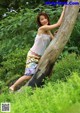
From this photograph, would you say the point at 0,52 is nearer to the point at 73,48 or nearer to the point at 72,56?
the point at 73,48

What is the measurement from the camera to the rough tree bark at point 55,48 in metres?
7.27

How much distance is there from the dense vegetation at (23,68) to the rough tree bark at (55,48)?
21cm

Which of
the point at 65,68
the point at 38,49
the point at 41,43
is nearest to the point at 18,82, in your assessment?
the point at 38,49

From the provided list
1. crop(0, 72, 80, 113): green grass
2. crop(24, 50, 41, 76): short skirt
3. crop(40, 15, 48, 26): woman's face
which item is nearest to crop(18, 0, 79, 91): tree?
crop(24, 50, 41, 76): short skirt

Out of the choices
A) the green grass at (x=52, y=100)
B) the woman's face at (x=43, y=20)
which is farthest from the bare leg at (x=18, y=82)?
the green grass at (x=52, y=100)

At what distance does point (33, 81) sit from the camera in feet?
23.9

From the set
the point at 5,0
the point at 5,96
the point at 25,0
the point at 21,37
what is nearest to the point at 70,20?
the point at 5,96

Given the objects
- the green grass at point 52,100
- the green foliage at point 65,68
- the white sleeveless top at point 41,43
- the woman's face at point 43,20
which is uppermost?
the woman's face at point 43,20

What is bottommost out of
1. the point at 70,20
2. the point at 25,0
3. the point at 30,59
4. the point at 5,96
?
the point at 5,96

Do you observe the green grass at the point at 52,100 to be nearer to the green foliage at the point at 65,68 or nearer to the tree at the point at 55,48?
the tree at the point at 55,48

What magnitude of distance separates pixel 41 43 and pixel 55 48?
342mm

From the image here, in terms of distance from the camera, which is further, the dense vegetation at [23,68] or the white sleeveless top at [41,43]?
the white sleeveless top at [41,43]

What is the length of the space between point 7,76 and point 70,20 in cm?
253

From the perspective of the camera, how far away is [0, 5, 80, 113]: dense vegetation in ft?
15.3
